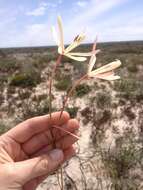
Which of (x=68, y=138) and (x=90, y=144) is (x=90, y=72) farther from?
(x=90, y=144)

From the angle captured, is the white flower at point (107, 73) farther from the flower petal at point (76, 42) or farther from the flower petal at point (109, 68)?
the flower petal at point (76, 42)

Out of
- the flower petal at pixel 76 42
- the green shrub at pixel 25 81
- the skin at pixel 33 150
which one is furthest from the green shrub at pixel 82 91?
the flower petal at pixel 76 42

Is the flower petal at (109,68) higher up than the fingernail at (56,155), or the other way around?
the flower petal at (109,68)

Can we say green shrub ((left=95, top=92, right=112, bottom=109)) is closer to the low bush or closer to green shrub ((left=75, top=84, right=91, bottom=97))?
the low bush

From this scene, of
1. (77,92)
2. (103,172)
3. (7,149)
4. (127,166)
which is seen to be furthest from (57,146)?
(77,92)

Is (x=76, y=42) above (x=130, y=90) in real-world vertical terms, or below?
above

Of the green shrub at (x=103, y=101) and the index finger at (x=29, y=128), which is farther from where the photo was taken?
the green shrub at (x=103, y=101)

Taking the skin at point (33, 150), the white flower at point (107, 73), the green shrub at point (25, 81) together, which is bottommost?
the green shrub at point (25, 81)

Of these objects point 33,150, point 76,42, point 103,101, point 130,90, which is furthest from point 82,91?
point 76,42

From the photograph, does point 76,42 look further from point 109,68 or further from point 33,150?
point 33,150
